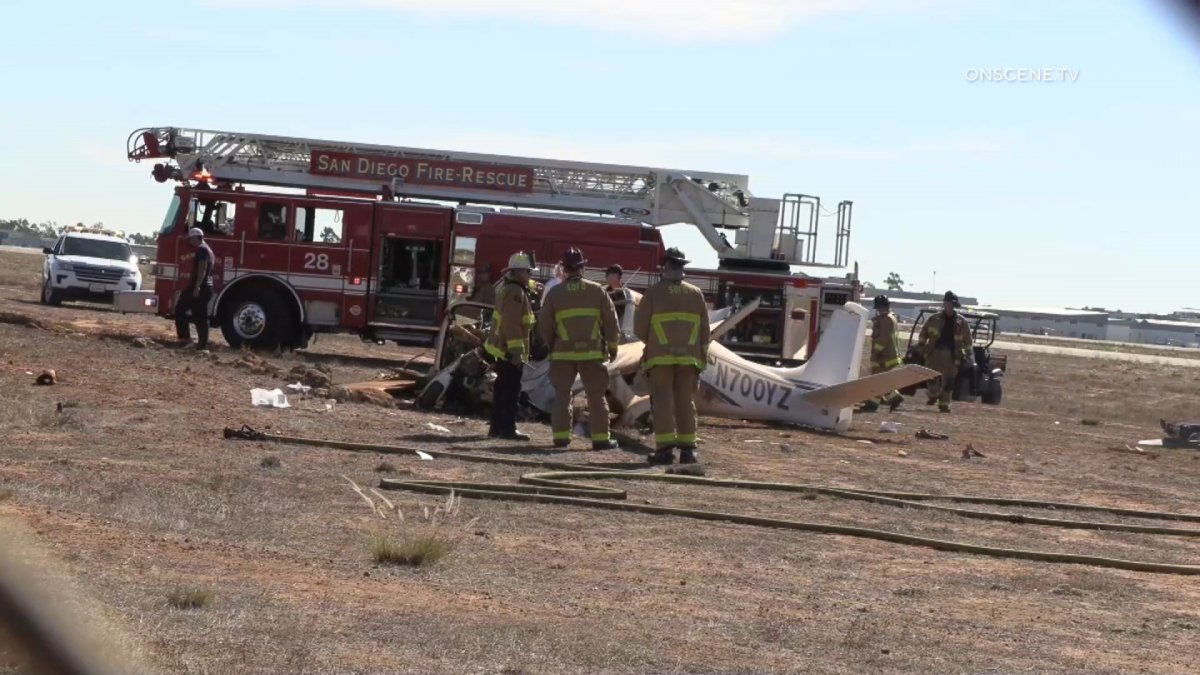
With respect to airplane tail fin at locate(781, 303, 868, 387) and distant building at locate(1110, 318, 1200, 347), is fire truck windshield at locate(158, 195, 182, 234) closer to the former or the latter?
airplane tail fin at locate(781, 303, 868, 387)

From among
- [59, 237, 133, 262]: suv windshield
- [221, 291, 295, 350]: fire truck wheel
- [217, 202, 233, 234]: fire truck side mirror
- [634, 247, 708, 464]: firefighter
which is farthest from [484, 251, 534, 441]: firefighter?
[59, 237, 133, 262]: suv windshield

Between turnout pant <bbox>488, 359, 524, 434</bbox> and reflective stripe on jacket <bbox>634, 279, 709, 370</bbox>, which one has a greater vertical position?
reflective stripe on jacket <bbox>634, 279, 709, 370</bbox>

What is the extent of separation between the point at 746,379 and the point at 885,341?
5.11 metres

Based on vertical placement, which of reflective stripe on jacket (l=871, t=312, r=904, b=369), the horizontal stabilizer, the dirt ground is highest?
reflective stripe on jacket (l=871, t=312, r=904, b=369)

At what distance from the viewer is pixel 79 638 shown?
3438 millimetres

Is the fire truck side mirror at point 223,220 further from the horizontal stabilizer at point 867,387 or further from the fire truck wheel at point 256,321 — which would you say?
the horizontal stabilizer at point 867,387

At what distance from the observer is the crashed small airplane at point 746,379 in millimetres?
16625

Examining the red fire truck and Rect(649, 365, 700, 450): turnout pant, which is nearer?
Rect(649, 365, 700, 450): turnout pant

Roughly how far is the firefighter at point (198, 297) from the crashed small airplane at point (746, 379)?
444 centimetres

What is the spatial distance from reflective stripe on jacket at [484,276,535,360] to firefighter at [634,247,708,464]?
1328 mm

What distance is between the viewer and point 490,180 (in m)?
25.6

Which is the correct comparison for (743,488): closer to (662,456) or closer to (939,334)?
(662,456)

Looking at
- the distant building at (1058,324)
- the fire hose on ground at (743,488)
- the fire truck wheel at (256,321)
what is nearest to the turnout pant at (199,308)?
the fire truck wheel at (256,321)

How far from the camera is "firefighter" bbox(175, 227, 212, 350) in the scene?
21.5 metres
